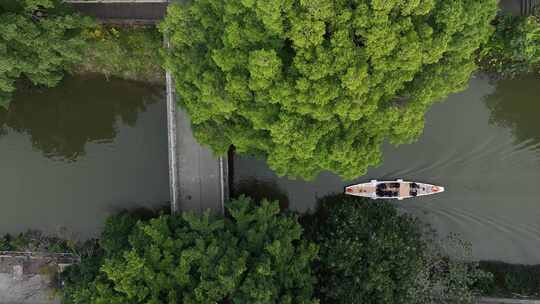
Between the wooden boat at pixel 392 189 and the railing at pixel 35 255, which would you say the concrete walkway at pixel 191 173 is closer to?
the railing at pixel 35 255

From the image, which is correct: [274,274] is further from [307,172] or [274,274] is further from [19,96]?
[19,96]

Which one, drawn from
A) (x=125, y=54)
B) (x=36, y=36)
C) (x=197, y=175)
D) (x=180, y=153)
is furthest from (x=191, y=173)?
(x=36, y=36)

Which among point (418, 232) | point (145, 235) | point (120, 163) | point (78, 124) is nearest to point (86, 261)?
point (145, 235)

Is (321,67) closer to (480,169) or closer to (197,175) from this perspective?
(197,175)

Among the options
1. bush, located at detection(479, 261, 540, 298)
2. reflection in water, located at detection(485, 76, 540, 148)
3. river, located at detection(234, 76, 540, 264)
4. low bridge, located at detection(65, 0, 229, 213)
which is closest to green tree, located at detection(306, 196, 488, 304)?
bush, located at detection(479, 261, 540, 298)

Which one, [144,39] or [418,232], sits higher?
[144,39]

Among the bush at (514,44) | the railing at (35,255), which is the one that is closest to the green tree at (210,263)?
the railing at (35,255)

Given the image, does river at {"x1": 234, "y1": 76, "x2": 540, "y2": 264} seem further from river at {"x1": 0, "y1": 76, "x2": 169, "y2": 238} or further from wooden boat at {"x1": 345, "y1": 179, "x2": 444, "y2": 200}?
river at {"x1": 0, "y1": 76, "x2": 169, "y2": 238}
